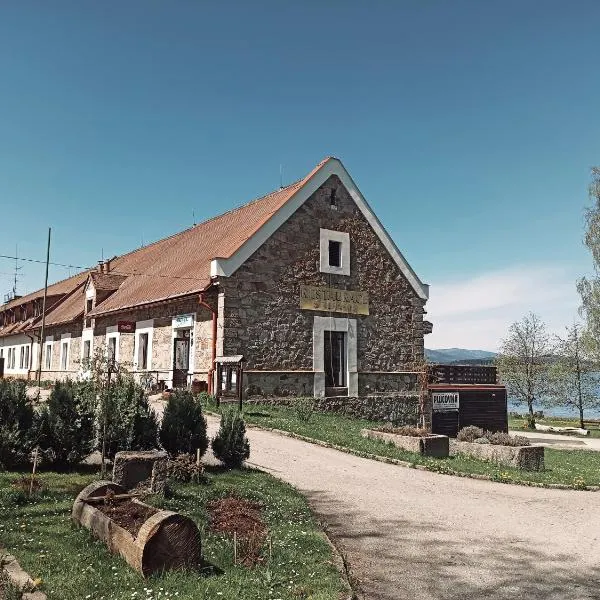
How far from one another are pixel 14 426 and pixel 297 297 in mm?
12091

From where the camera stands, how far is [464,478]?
11.3m

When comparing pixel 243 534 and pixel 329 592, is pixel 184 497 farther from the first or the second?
pixel 329 592

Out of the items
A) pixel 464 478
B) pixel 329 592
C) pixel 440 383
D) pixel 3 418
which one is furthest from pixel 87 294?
pixel 329 592

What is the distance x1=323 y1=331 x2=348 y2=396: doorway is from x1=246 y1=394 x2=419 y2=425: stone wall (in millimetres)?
366

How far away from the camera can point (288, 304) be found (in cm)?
2014

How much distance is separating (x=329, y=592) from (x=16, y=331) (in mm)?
37133

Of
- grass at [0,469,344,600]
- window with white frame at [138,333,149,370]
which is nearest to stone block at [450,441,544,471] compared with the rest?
grass at [0,469,344,600]

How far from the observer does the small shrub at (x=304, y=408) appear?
679 inches

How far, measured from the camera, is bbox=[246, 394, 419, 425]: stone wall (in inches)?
804

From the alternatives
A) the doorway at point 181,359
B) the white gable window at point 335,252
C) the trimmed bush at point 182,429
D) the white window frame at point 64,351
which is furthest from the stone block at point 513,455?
the white window frame at point 64,351

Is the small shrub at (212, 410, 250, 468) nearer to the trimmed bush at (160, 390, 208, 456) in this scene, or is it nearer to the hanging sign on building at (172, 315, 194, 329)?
the trimmed bush at (160, 390, 208, 456)

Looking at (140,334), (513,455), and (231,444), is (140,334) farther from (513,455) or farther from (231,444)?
(513,455)

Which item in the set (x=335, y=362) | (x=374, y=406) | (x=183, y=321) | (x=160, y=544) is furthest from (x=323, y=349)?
(x=160, y=544)

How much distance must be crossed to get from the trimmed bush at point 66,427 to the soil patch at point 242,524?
120 inches
